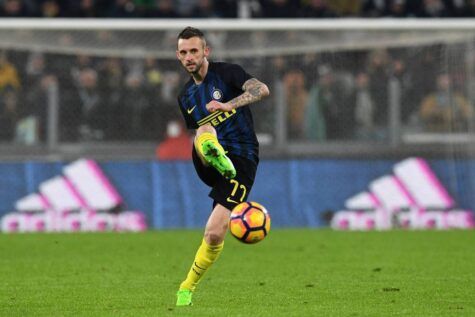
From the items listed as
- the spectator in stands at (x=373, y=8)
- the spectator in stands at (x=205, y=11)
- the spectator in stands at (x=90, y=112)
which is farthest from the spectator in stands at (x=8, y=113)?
the spectator in stands at (x=373, y=8)

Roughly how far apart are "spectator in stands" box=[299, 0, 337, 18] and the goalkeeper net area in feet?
6.17

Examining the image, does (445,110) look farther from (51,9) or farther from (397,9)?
(51,9)

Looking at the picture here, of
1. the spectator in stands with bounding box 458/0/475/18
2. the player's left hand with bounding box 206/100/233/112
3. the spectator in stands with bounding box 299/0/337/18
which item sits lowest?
the spectator in stands with bounding box 458/0/475/18

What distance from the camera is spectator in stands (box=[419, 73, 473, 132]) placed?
1936 centimetres

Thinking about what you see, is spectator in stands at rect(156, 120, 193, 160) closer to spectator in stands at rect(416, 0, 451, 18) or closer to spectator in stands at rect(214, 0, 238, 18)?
spectator in stands at rect(214, 0, 238, 18)

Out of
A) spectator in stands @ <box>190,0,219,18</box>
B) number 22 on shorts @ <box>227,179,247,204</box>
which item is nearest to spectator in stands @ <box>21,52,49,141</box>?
spectator in stands @ <box>190,0,219,18</box>

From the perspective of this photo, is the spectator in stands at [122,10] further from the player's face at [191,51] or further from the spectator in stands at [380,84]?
the player's face at [191,51]

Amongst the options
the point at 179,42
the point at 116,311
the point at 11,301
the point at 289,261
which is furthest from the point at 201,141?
the point at 289,261

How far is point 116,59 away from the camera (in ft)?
63.9

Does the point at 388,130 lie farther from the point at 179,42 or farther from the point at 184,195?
the point at 179,42

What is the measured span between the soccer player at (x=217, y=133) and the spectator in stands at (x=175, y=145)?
9.57 metres

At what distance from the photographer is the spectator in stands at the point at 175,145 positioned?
19.1 meters

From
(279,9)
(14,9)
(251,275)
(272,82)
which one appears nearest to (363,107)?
(272,82)

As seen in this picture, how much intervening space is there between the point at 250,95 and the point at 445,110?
438 inches
